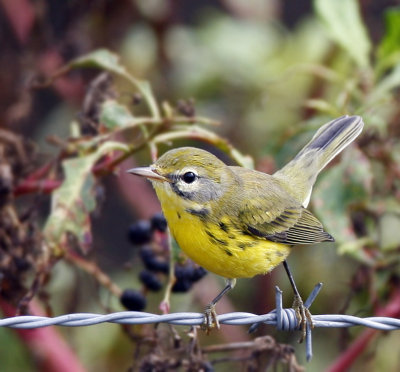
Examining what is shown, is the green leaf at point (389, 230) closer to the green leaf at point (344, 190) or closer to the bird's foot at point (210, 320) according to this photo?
the green leaf at point (344, 190)

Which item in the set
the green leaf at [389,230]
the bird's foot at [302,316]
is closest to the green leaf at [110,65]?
the bird's foot at [302,316]

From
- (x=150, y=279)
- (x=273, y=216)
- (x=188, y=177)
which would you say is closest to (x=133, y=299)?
(x=150, y=279)

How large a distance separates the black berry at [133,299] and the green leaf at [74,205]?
0.96 ft

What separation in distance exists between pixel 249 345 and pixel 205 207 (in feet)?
1.94

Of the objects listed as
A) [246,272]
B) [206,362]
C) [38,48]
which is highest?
[38,48]

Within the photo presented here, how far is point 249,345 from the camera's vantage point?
301cm

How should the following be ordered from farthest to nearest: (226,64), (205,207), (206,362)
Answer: (226,64), (205,207), (206,362)

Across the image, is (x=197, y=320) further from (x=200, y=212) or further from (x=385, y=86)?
(x=385, y=86)

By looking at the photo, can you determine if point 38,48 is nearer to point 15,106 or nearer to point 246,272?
Answer: point 15,106

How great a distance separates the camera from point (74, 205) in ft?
10.4

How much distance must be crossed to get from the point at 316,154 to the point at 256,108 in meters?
1.17

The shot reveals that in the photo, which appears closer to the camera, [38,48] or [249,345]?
[249,345]

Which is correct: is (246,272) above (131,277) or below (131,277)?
below

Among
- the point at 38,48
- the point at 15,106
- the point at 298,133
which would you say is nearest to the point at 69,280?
the point at 15,106
